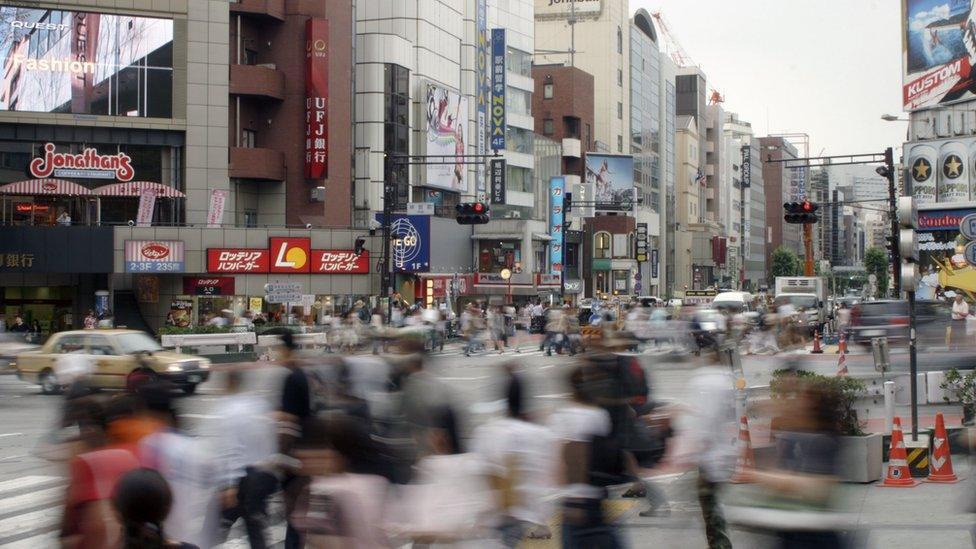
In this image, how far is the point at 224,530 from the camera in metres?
9.23

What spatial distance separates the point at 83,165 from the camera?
50.8 metres

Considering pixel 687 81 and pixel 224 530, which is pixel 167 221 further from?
pixel 687 81

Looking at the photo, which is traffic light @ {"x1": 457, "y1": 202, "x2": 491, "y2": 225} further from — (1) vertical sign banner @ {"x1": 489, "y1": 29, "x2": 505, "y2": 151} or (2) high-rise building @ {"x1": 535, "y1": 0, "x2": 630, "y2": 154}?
(2) high-rise building @ {"x1": 535, "y1": 0, "x2": 630, "y2": 154}

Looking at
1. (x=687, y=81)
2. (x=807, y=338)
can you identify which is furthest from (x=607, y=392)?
(x=687, y=81)

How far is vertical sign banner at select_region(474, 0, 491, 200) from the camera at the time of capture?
71562 millimetres

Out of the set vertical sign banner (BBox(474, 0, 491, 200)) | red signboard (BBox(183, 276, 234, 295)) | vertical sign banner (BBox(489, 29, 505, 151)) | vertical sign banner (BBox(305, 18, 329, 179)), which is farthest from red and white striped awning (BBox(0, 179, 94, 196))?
vertical sign banner (BBox(489, 29, 505, 151))

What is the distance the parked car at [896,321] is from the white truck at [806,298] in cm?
1284

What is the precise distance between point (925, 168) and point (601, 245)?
33.4 m

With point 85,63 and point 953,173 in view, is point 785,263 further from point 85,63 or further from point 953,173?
point 85,63

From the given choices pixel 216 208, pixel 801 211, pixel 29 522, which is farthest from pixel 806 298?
pixel 29 522

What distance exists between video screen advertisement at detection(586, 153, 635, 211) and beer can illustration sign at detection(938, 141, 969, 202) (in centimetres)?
3071

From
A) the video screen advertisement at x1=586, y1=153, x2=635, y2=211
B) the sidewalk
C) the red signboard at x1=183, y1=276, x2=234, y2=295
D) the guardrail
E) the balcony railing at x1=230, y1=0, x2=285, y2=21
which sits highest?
the balcony railing at x1=230, y1=0, x2=285, y2=21

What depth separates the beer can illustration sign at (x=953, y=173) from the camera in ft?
228

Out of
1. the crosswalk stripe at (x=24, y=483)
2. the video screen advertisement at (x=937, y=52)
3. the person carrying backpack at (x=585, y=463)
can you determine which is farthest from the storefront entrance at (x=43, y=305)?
the video screen advertisement at (x=937, y=52)
